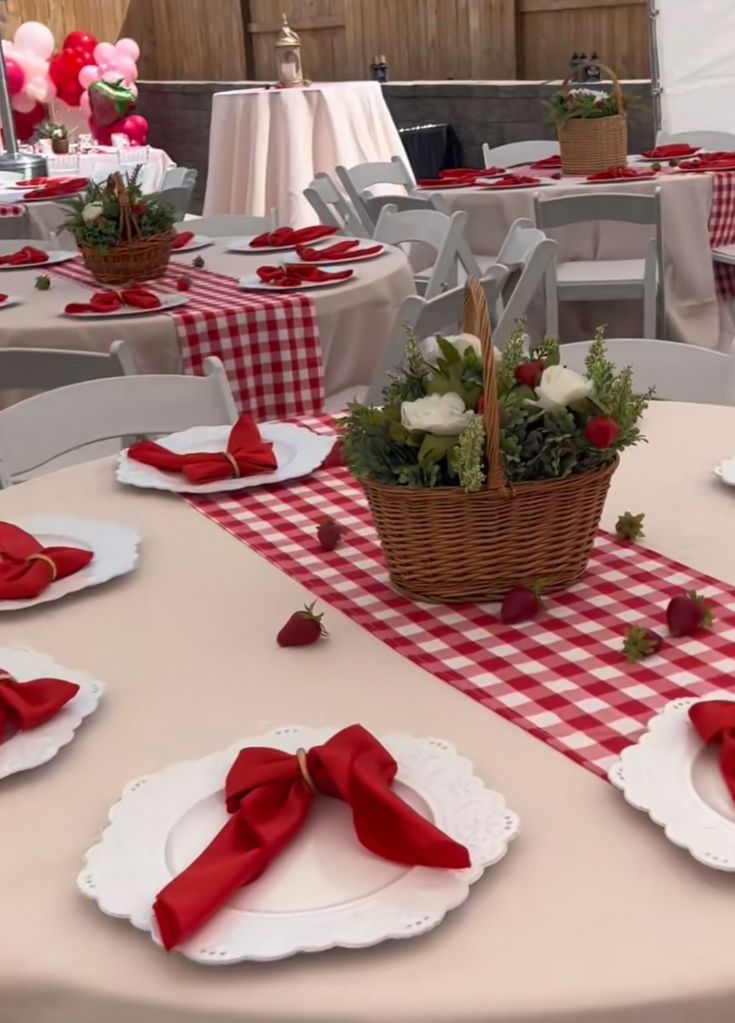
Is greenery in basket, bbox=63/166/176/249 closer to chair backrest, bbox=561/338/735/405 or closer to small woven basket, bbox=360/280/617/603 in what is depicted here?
chair backrest, bbox=561/338/735/405

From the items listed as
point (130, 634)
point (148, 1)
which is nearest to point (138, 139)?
point (148, 1)

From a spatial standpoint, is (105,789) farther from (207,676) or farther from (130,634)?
(130,634)

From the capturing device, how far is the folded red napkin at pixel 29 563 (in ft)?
4.60

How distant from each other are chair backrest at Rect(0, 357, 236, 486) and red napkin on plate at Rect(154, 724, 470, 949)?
1.18m

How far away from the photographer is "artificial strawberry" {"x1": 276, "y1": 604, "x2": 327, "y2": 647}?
126 cm

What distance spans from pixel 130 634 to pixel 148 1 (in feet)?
37.1

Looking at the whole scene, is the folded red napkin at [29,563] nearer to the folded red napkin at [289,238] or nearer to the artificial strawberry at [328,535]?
the artificial strawberry at [328,535]

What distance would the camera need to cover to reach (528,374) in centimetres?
125

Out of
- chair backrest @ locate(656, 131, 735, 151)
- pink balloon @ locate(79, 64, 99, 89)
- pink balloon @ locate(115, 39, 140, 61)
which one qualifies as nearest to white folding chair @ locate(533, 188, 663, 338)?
chair backrest @ locate(656, 131, 735, 151)

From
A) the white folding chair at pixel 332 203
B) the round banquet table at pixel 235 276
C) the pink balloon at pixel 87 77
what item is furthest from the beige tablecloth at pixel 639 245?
the pink balloon at pixel 87 77

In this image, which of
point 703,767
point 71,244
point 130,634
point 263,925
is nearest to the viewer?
point 263,925

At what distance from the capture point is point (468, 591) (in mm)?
1312

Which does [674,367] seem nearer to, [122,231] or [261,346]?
[261,346]

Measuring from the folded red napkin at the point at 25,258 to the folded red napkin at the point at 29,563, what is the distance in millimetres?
2306
